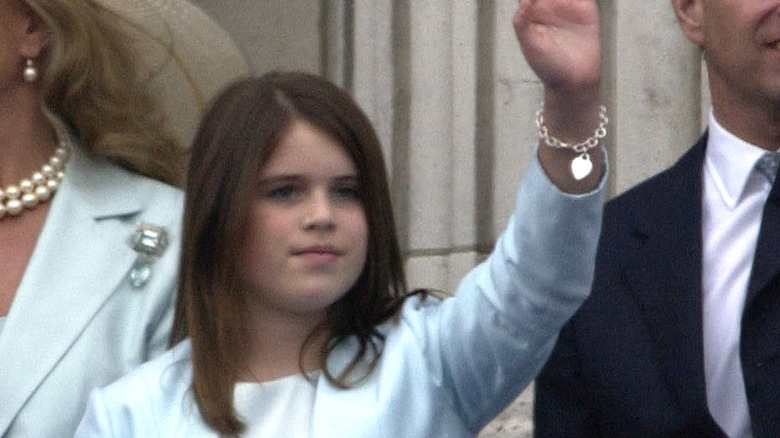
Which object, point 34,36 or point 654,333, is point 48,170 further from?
point 654,333

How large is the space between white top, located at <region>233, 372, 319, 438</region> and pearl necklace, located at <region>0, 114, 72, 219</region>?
0.77m

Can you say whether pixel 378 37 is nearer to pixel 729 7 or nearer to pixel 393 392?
pixel 729 7

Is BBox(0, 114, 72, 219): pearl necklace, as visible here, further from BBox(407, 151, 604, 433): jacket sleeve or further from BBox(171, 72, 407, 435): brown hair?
BBox(407, 151, 604, 433): jacket sleeve

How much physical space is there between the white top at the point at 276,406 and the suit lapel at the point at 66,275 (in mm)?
560

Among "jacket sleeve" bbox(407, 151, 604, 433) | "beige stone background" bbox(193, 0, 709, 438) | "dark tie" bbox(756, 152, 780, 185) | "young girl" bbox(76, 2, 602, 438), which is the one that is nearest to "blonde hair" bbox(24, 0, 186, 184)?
"young girl" bbox(76, 2, 602, 438)

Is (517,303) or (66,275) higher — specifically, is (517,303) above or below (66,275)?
above

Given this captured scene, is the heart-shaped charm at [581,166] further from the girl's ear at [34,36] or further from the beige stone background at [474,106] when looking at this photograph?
the beige stone background at [474,106]

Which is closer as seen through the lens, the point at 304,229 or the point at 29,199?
the point at 304,229

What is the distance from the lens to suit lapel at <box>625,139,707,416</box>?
3.82 m

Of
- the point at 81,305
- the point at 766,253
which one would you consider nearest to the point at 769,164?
the point at 766,253

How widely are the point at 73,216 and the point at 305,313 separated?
690 millimetres

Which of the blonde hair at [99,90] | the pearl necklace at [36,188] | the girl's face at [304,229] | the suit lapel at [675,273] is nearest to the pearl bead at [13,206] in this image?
the pearl necklace at [36,188]

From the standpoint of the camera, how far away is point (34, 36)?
4332 millimetres

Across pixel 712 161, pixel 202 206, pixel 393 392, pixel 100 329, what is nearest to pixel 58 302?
pixel 100 329
